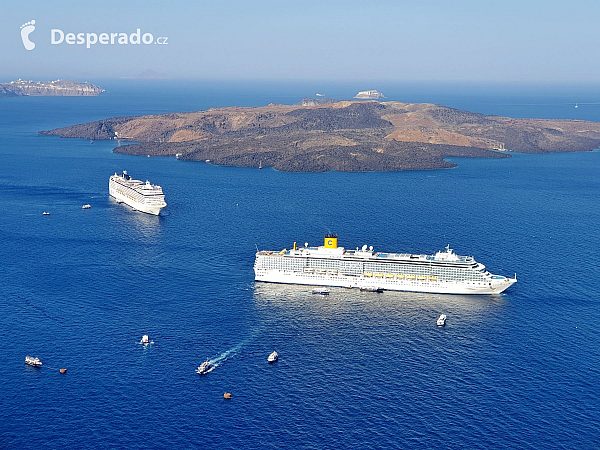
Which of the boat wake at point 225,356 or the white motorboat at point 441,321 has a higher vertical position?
the white motorboat at point 441,321

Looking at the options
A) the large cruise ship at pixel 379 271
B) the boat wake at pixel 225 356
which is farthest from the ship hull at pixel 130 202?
the boat wake at pixel 225 356

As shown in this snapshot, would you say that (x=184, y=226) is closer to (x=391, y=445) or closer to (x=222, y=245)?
(x=222, y=245)

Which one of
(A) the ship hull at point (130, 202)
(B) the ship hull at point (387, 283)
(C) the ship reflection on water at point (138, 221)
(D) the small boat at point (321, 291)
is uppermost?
(A) the ship hull at point (130, 202)

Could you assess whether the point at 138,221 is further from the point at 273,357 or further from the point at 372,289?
the point at 273,357

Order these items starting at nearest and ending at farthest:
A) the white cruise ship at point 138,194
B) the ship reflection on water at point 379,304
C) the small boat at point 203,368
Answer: the small boat at point 203,368, the ship reflection on water at point 379,304, the white cruise ship at point 138,194

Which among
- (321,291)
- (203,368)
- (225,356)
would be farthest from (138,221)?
(203,368)

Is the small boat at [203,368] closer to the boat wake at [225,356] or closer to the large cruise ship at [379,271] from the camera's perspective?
the boat wake at [225,356]
